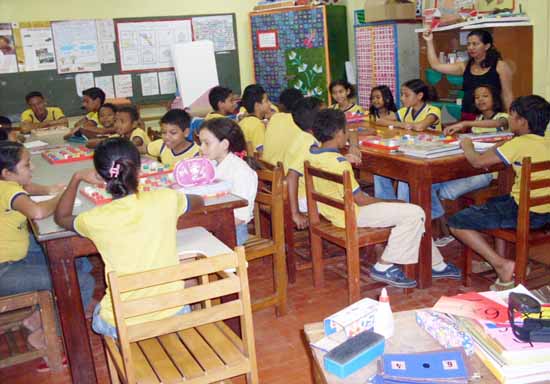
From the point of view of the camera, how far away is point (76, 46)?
259 inches

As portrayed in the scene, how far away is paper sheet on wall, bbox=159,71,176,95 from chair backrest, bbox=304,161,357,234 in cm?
437

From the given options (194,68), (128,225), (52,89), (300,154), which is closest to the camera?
(128,225)

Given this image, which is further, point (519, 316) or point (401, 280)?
point (401, 280)

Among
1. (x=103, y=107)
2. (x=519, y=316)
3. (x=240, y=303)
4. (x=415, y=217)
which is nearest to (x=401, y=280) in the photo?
(x=415, y=217)

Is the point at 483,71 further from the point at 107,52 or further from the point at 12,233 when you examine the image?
the point at 107,52

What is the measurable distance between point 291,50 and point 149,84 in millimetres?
1727

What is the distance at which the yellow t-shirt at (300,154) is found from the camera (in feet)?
10.6

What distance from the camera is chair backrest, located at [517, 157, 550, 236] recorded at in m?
2.66

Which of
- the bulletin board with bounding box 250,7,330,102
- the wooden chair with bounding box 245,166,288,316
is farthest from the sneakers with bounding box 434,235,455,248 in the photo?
the bulletin board with bounding box 250,7,330,102

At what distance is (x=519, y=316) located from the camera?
1406 mm

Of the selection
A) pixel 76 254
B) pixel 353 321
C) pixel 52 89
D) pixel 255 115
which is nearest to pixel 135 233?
pixel 76 254

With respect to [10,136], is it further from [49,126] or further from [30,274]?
[30,274]

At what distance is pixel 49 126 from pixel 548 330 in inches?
219

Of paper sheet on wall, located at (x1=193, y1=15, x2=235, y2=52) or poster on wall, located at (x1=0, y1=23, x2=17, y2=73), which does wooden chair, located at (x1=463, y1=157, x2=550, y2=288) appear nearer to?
paper sheet on wall, located at (x1=193, y1=15, x2=235, y2=52)
